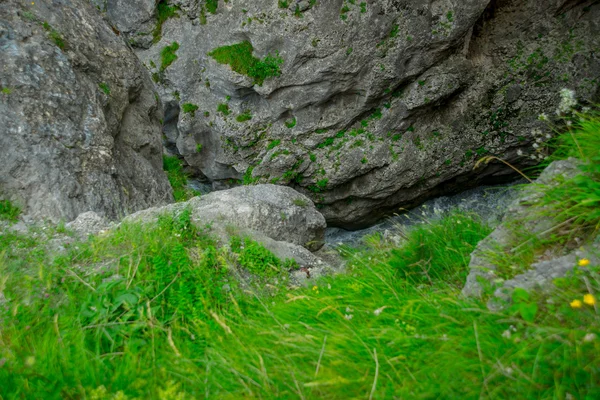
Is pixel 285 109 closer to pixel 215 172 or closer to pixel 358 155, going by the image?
pixel 358 155

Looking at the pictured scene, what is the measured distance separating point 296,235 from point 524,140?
35.6ft

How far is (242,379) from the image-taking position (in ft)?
6.82

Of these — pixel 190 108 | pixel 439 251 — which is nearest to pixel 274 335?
pixel 439 251

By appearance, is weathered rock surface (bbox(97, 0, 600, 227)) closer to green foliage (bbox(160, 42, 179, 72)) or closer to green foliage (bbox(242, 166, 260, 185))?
green foliage (bbox(242, 166, 260, 185))

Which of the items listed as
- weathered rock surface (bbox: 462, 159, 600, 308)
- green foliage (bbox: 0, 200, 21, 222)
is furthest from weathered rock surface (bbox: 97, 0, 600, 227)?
weathered rock surface (bbox: 462, 159, 600, 308)

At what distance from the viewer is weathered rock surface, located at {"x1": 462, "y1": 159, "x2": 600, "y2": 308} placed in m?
2.15

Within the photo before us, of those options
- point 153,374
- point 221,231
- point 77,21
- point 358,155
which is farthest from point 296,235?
point 358,155

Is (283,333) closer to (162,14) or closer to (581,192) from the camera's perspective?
(581,192)

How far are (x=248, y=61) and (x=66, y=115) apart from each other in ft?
26.2

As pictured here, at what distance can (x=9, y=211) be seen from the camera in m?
5.99

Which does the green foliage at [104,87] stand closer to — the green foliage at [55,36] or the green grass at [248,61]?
the green foliage at [55,36]

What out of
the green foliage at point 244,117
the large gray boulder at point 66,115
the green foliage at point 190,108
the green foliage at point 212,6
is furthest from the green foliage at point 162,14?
the large gray boulder at point 66,115

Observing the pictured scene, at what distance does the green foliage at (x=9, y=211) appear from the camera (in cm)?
584

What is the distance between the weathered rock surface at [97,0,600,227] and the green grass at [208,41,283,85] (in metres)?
0.23
